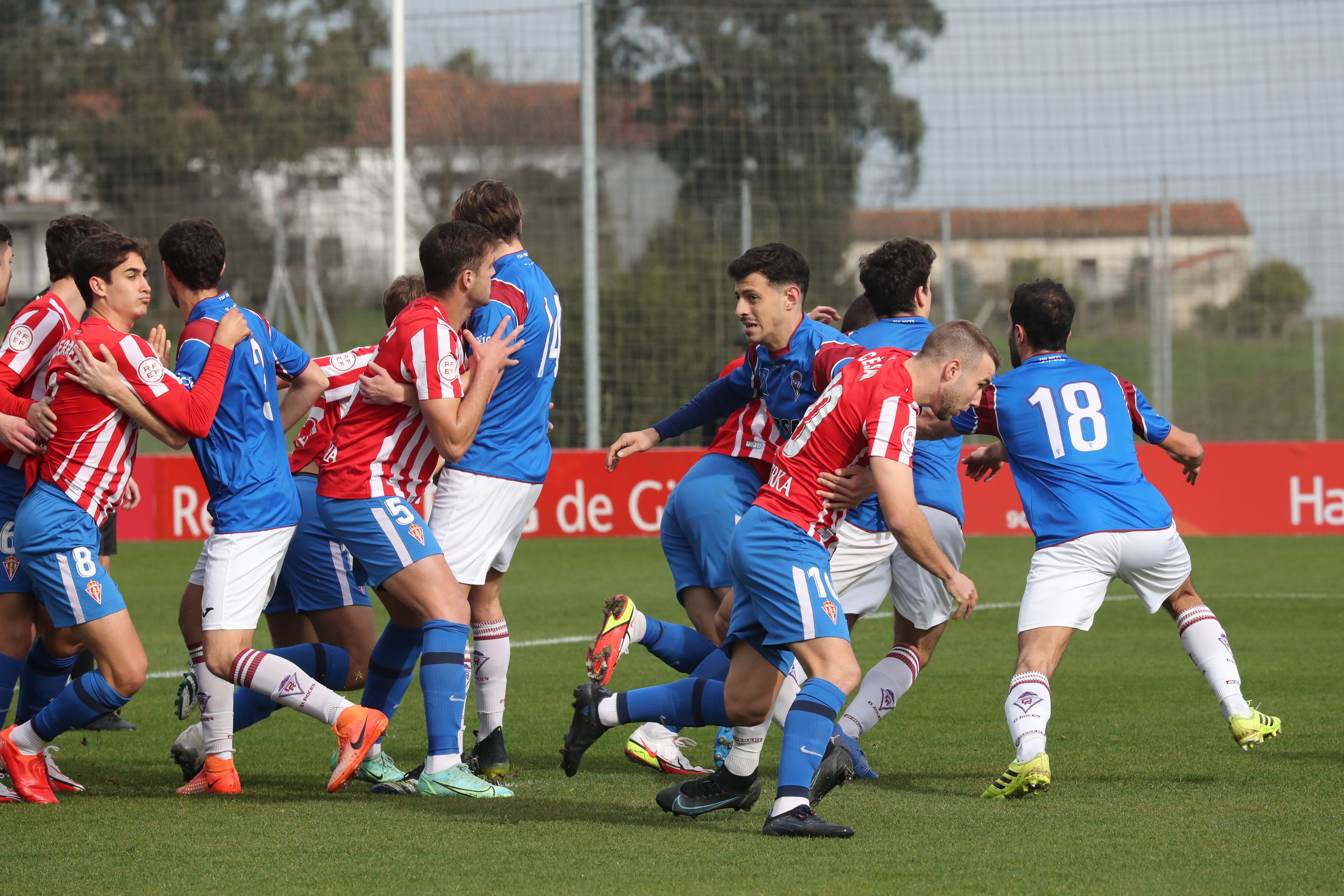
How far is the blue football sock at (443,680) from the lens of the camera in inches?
195

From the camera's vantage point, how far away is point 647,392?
714 inches

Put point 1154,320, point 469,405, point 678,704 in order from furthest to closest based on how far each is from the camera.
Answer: point 1154,320 < point 469,405 < point 678,704

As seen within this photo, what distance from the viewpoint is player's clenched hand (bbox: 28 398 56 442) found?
4934 mm

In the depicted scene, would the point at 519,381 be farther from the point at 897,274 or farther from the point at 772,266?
the point at 897,274

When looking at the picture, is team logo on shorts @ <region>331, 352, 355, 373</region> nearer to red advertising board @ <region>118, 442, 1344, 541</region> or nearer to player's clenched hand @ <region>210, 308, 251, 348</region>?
player's clenched hand @ <region>210, 308, 251, 348</region>

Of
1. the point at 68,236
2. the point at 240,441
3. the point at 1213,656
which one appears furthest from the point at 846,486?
the point at 68,236

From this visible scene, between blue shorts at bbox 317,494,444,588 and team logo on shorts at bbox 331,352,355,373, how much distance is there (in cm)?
79

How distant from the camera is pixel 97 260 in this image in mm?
5086

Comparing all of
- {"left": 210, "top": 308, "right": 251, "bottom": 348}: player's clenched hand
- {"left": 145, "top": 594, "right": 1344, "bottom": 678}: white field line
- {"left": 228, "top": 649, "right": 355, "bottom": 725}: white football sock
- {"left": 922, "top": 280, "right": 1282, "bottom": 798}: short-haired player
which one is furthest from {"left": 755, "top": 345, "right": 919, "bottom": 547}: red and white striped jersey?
{"left": 145, "top": 594, "right": 1344, "bottom": 678}: white field line

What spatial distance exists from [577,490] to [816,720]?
36.7 feet

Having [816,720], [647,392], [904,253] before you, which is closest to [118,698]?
[816,720]

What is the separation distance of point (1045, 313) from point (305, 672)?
312 centimetres

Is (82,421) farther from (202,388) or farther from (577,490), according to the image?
(577,490)

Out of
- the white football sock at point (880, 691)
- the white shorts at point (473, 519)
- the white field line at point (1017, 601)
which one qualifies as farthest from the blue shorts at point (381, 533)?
the white field line at point (1017, 601)
